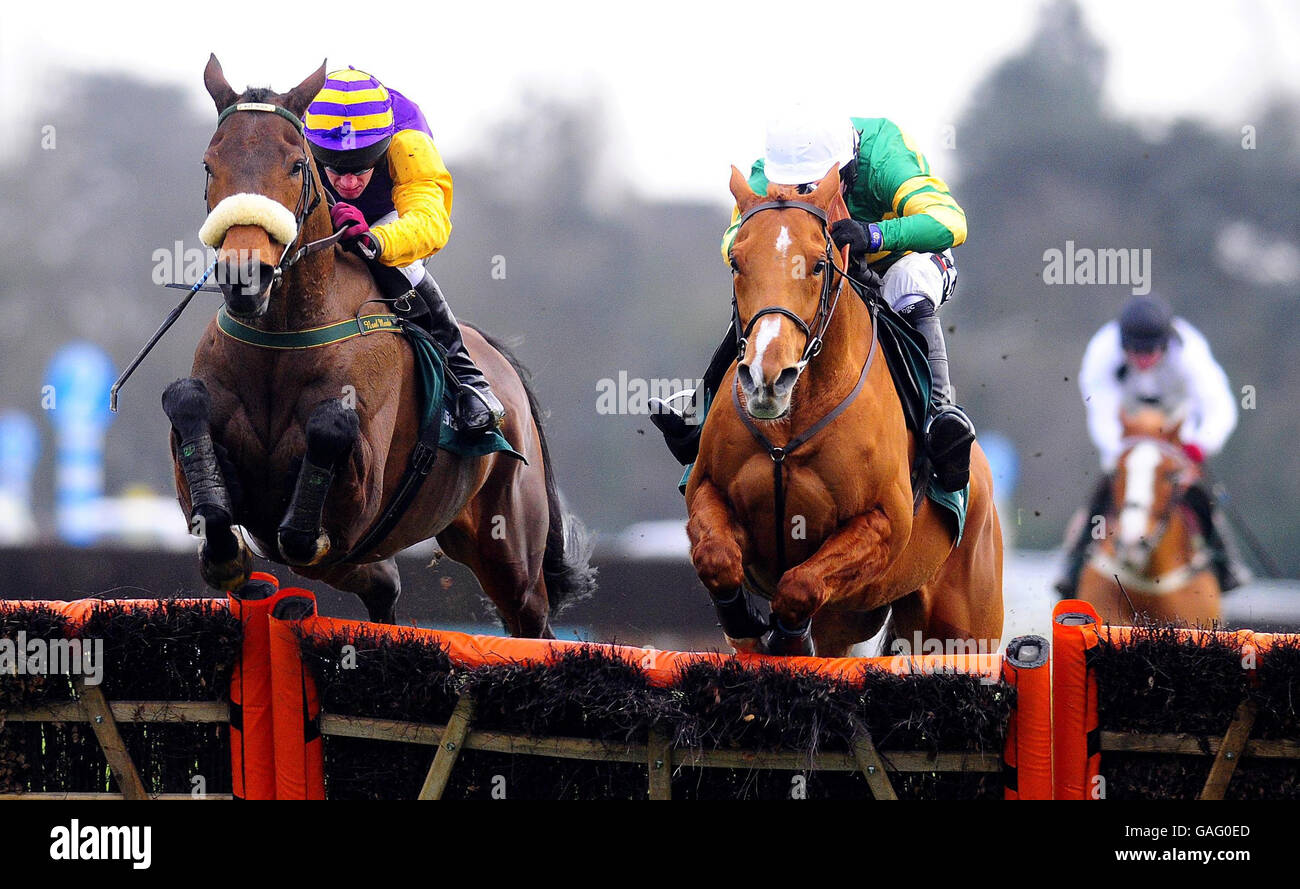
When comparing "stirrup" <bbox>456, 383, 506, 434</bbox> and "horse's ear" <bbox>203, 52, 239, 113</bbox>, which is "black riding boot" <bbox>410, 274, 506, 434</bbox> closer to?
"stirrup" <bbox>456, 383, 506, 434</bbox>

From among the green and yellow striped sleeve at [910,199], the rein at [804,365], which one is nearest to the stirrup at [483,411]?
the rein at [804,365]

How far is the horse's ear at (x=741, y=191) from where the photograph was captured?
13.4 feet

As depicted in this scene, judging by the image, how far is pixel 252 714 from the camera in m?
3.71

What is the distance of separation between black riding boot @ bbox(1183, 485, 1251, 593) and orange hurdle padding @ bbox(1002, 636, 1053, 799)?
4.26m

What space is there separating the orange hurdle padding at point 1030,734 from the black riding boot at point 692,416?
1.53m

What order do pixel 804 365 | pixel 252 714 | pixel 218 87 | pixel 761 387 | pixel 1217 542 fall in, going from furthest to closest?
pixel 1217 542
pixel 218 87
pixel 804 365
pixel 252 714
pixel 761 387

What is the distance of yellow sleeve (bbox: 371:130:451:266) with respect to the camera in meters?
4.66

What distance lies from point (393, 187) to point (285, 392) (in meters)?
1.08

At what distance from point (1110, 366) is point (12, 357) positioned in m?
6.35

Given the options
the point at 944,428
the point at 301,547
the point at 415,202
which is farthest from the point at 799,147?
the point at 301,547

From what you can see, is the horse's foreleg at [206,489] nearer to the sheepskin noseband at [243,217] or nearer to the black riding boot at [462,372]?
A: the sheepskin noseband at [243,217]

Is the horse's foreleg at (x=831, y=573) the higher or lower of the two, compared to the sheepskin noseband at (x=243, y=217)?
lower

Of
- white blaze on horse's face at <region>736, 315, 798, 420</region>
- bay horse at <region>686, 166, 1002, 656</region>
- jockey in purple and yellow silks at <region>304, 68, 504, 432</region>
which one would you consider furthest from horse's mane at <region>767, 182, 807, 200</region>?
jockey in purple and yellow silks at <region>304, 68, 504, 432</region>

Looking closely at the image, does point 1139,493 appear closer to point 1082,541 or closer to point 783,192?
point 1082,541
